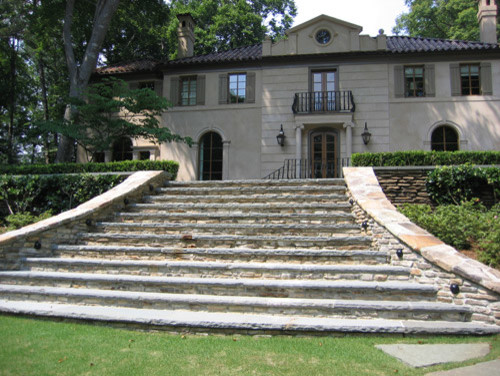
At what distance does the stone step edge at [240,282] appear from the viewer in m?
4.41

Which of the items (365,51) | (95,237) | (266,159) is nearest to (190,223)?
(95,237)

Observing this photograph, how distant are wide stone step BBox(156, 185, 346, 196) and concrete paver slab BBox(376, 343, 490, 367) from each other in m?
4.67

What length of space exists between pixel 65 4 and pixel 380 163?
51.5 ft

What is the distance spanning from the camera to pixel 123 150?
1778 centimetres

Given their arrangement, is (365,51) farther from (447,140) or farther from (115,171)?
(115,171)

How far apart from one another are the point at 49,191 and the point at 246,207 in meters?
5.63

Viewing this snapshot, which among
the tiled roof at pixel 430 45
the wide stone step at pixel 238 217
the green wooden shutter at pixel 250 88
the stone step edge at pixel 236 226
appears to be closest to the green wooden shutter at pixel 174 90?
the green wooden shutter at pixel 250 88

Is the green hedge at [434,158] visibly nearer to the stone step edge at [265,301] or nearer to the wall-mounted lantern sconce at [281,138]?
the stone step edge at [265,301]

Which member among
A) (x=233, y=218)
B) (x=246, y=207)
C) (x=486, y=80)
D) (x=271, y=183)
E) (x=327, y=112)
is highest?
(x=486, y=80)

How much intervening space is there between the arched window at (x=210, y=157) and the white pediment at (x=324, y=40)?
4.40 metres

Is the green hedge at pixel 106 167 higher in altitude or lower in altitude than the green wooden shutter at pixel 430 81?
lower

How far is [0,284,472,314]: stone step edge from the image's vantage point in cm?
410

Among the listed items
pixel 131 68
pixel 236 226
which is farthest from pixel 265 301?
pixel 131 68

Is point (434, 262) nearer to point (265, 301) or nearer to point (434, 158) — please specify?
point (265, 301)
